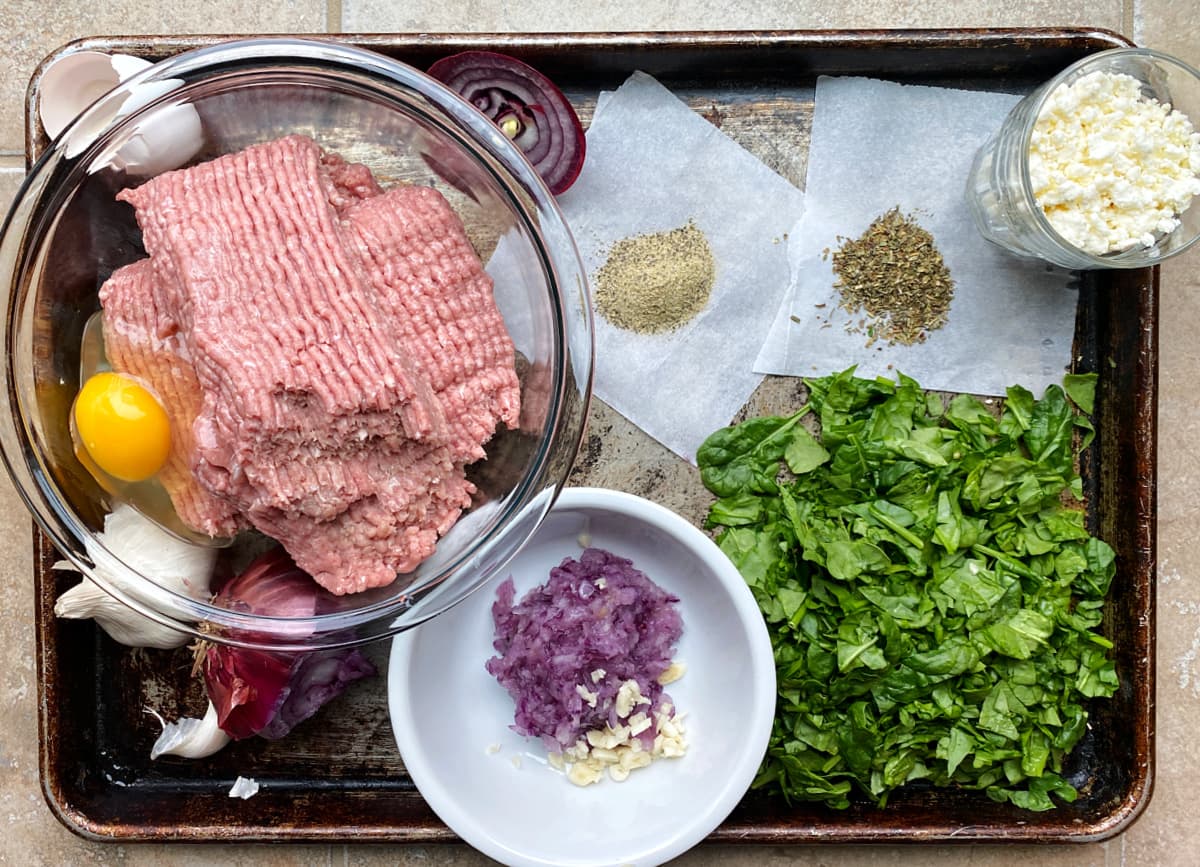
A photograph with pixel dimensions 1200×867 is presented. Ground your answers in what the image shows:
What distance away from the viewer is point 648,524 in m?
1.66

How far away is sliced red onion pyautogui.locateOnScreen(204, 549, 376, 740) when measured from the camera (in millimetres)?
1517

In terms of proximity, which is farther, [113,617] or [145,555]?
[113,617]

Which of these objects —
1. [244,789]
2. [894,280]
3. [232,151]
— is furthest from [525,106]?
[244,789]

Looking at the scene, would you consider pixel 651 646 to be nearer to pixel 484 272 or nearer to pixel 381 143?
pixel 484 272

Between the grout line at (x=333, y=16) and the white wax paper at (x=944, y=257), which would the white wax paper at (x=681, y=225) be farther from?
the grout line at (x=333, y=16)

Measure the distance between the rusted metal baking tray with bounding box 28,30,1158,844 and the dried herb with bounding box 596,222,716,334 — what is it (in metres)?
0.19

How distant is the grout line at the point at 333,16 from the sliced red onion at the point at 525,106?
0.27 meters

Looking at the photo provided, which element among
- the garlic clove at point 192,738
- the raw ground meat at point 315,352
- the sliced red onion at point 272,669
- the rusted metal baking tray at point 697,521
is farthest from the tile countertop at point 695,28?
the raw ground meat at point 315,352

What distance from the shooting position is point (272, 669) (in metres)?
1.66

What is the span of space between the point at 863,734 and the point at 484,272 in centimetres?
100

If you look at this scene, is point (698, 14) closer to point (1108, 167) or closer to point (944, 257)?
point (944, 257)

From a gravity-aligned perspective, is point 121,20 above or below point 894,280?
above

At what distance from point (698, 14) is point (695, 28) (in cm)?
3

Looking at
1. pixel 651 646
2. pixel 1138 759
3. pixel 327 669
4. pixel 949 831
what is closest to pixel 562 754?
pixel 651 646
